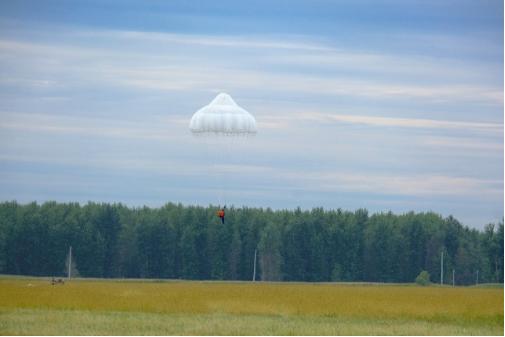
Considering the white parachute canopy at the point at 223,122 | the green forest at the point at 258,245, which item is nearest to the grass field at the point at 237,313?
the white parachute canopy at the point at 223,122

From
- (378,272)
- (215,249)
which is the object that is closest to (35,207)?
(215,249)

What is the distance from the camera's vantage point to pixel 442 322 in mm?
31734

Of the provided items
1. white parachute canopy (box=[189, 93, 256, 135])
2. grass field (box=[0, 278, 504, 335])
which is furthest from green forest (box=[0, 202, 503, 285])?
white parachute canopy (box=[189, 93, 256, 135])

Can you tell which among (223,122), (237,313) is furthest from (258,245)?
(237,313)

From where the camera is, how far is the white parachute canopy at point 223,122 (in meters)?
35.6

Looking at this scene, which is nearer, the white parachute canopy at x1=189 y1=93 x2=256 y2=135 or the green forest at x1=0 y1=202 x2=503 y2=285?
the white parachute canopy at x1=189 y1=93 x2=256 y2=135

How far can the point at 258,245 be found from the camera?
7706 cm

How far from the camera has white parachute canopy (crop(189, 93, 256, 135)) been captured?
35625mm

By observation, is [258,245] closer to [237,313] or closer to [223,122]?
[223,122]

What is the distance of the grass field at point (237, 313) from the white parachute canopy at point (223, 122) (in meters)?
5.69

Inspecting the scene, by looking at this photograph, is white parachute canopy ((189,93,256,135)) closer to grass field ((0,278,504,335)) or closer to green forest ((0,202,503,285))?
grass field ((0,278,504,335))

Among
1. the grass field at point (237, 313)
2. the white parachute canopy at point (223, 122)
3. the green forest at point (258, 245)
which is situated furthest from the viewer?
the green forest at point (258, 245)

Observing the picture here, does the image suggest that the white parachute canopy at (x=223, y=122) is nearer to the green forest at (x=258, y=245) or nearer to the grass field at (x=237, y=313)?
the grass field at (x=237, y=313)

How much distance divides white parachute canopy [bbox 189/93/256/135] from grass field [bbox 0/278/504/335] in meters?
5.69
